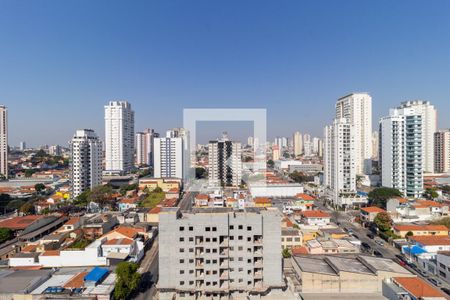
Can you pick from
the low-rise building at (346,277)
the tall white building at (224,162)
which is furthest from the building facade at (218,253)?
the tall white building at (224,162)

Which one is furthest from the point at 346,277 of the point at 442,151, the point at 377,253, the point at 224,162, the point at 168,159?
the point at 442,151

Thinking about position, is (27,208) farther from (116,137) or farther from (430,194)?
(430,194)

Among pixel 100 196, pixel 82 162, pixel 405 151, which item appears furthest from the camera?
pixel 82 162

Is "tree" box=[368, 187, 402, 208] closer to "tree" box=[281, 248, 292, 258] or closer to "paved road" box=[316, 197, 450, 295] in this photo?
"paved road" box=[316, 197, 450, 295]

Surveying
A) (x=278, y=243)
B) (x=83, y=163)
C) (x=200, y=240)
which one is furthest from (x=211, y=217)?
(x=83, y=163)

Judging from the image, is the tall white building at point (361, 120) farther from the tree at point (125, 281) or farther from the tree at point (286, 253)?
the tree at point (125, 281)

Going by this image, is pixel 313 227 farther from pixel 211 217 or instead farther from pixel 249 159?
pixel 249 159

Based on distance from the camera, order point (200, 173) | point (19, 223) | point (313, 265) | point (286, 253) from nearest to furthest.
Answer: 1. point (313, 265)
2. point (286, 253)
3. point (19, 223)
4. point (200, 173)
